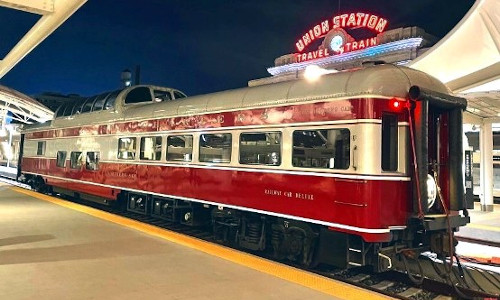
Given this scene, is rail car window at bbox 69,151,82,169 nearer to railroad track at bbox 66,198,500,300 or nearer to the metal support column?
railroad track at bbox 66,198,500,300

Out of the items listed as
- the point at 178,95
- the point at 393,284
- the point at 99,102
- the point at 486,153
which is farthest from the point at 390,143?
the point at 486,153

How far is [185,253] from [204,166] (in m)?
2.19

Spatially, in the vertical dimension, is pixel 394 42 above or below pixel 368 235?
above

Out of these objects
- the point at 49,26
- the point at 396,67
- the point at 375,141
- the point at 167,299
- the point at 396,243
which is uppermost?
the point at 49,26

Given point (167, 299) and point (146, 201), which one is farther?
point (146, 201)

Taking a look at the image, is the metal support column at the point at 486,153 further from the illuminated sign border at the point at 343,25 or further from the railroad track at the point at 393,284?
the illuminated sign border at the point at 343,25

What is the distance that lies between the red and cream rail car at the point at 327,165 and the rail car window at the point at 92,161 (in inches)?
161

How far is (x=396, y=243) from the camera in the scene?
621cm

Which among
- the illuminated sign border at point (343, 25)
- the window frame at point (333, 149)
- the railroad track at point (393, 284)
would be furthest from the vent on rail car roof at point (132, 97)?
the illuminated sign border at point (343, 25)

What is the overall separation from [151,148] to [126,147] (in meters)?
1.38

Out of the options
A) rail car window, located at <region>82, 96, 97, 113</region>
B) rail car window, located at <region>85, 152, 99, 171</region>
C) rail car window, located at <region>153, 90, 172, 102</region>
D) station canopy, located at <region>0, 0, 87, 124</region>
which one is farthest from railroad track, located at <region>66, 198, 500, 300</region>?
rail car window, located at <region>82, 96, 97, 113</region>

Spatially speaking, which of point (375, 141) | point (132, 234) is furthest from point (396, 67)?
point (132, 234)

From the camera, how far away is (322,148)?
6.41 m

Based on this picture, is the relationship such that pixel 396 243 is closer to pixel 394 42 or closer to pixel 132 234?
pixel 132 234
